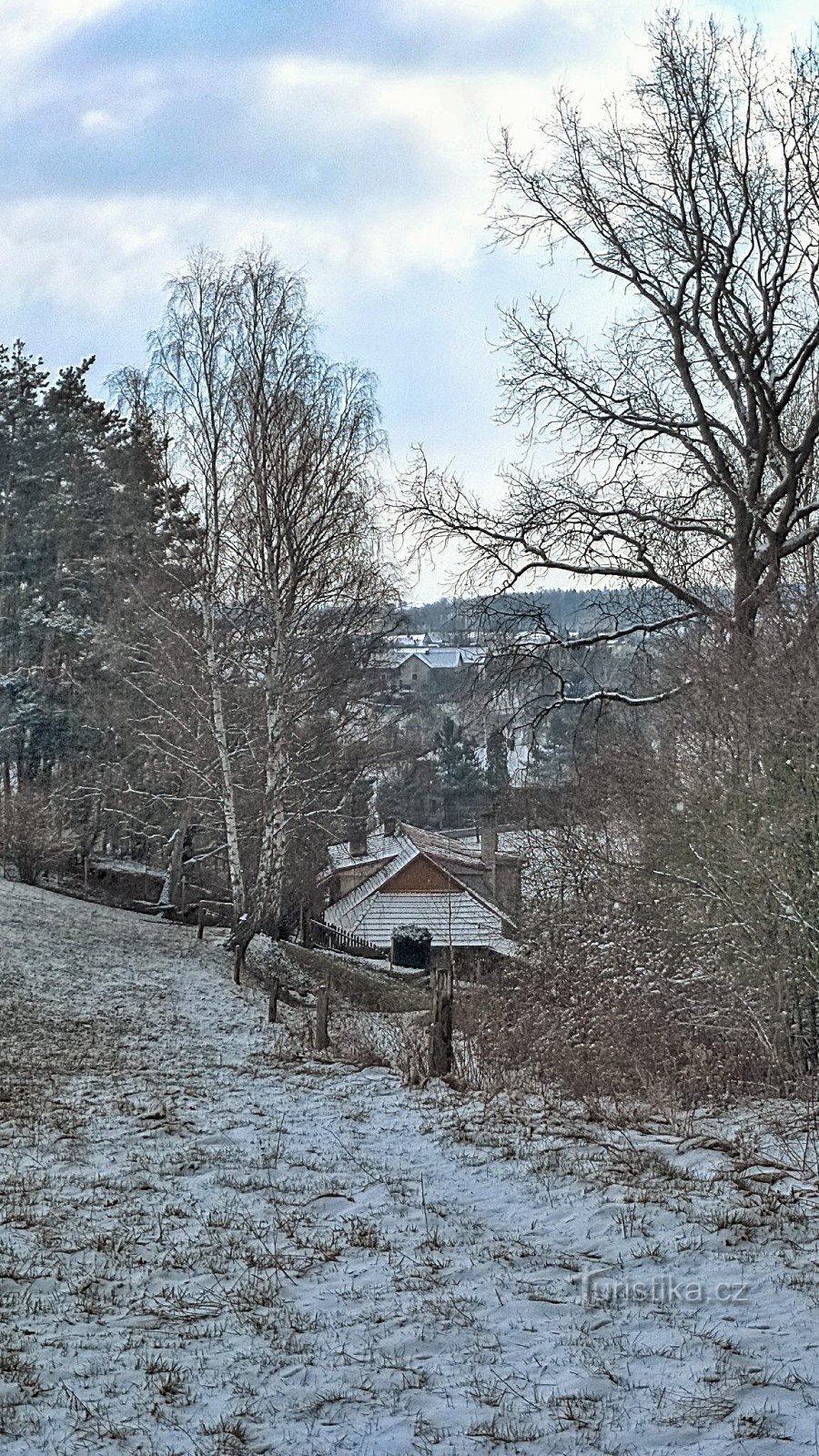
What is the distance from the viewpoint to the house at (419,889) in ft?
92.9

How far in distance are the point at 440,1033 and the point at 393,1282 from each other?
17.0 feet

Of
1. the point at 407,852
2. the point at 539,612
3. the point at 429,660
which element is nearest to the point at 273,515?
the point at 539,612

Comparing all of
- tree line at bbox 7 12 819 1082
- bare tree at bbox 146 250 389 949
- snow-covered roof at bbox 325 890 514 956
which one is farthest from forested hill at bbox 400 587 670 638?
snow-covered roof at bbox 325 890 514 956

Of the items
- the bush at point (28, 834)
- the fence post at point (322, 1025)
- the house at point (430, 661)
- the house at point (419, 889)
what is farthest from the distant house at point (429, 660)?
the bush at point (28, 834)

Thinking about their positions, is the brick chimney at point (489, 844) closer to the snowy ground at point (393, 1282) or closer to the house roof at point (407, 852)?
the house roof at point (407, 852)

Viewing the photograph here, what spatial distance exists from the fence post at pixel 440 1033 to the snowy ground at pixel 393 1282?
37.9 inches

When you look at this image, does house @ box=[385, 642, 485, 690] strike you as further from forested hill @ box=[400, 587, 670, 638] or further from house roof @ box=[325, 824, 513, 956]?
house roof @ box=[325, 824, 513, 956]

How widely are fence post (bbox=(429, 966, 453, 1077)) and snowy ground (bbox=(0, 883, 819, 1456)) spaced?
96 cm

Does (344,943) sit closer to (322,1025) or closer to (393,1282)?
(322,1025)

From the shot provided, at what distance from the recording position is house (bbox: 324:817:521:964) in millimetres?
28314

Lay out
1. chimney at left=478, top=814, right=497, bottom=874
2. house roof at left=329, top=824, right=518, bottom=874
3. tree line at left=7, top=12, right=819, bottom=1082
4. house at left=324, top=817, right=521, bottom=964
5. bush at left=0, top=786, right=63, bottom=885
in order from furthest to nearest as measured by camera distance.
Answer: house roof at left=329, top=824, right=518, bottom=874 < chimney at left=478, top=814, right=497, bottom=874 < house at left=324, top=817, right=521, bottom=964 < bush at left=0, top=786, right=63, bottom=885 < tree line at left=7, top=12, right=819, bottom=1082

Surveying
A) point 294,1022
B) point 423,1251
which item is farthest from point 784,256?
point 294,1022

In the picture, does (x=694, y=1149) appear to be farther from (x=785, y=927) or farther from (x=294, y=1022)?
(x=294, y=1022)

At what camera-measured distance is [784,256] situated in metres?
10.5
